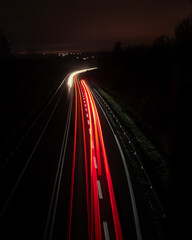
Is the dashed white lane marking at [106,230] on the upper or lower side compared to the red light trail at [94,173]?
lower

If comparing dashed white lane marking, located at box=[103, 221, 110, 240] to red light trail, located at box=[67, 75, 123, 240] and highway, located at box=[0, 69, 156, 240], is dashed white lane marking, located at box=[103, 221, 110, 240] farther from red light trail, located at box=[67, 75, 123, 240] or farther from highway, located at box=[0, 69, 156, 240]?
red light trail, located at box=[67, 75, 123, 240]

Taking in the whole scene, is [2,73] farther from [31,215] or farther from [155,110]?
[31,215]

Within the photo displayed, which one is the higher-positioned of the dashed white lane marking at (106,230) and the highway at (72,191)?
the highway at (72,191)

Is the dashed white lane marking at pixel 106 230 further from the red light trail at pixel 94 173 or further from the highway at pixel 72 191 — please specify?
the red light trail at pixel 94 173

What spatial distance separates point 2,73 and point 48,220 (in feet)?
156

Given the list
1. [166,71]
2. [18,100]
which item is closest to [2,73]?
[18,100]

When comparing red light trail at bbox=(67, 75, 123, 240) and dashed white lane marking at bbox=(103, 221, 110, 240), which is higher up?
red light trail at bbox=(67, 75, 123, 240)

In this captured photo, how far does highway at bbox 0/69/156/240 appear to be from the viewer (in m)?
8.40

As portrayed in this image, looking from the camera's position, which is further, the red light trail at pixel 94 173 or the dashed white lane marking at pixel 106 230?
the red light trail at pixel 94 173

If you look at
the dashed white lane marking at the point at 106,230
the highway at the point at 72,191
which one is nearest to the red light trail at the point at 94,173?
the highway at the point at 72,191

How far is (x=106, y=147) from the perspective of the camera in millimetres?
15641

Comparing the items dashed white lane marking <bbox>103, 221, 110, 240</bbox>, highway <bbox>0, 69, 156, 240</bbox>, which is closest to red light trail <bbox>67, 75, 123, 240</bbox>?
highway <bbox>0, 69, 156, 240</bbox>

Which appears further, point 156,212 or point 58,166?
point 58,166

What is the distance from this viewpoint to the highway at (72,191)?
840 cm
